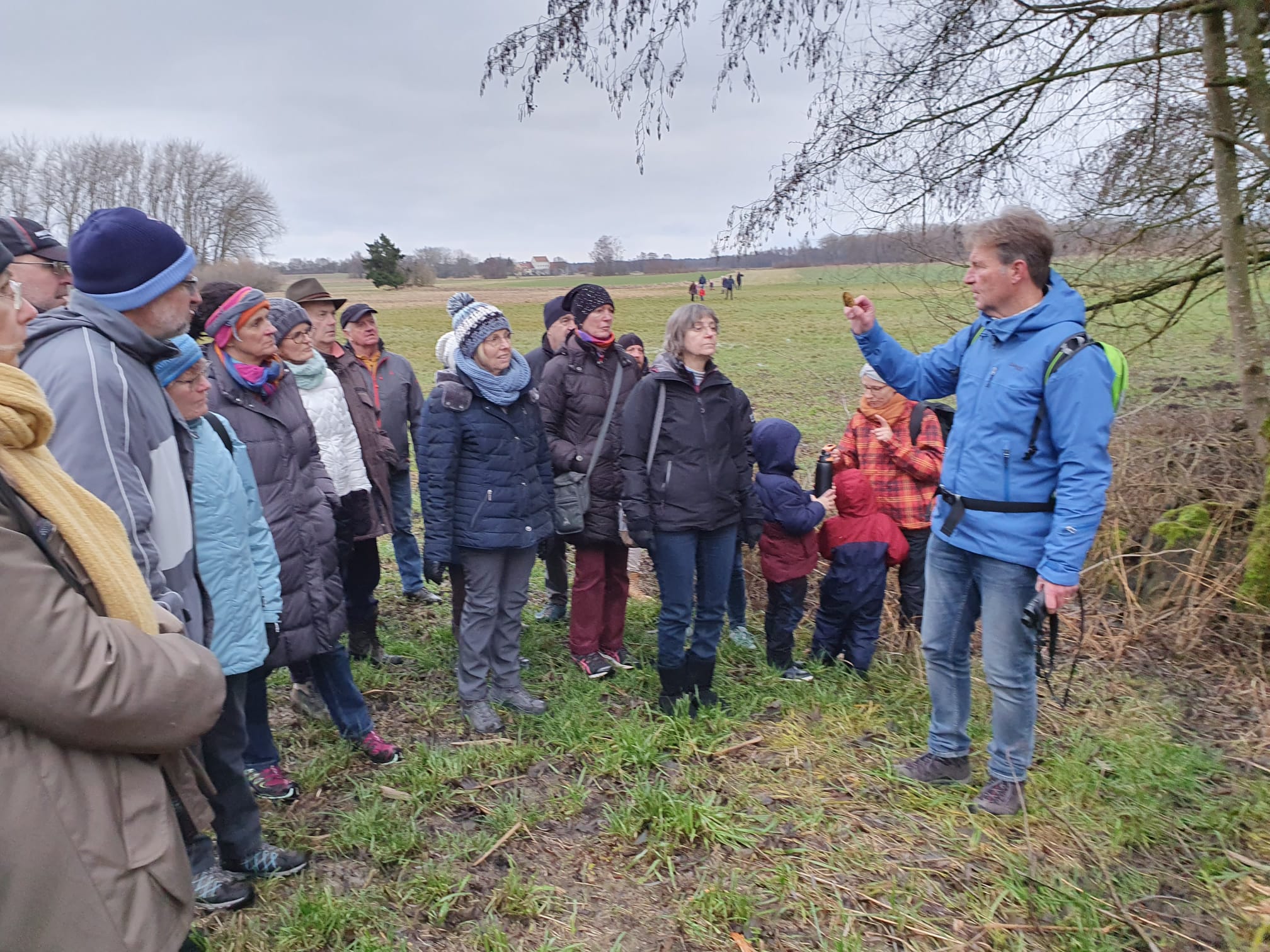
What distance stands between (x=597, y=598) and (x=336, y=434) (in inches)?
69.0

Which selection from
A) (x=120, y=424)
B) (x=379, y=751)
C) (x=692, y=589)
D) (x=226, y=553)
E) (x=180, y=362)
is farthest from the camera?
(x=692, y=589)

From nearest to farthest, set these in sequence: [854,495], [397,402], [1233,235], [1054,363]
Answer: [1054,363], [854,495], [1233,235], [397,402]

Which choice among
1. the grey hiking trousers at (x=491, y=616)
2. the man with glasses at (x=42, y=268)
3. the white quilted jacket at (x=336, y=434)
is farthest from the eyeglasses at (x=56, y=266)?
the grey hiking trousers at (x=491, y=616)

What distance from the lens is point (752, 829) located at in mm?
3281

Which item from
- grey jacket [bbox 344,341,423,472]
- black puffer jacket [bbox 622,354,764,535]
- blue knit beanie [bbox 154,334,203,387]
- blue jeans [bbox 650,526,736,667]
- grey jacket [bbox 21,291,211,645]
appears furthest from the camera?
grey jacket [bbox 344,341,423,472]

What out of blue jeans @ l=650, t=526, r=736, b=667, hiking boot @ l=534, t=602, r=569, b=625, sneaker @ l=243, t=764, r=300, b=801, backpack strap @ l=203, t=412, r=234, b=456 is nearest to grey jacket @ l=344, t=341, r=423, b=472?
hiking boot @ l=534, t=602, r=569, b=625

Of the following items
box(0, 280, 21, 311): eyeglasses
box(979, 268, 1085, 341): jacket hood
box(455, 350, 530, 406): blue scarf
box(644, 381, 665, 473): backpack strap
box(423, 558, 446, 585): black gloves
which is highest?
box(0, 280, 21, 311): eyeglasses

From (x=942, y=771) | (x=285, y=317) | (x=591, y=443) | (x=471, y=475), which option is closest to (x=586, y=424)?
(x=591, y=443)

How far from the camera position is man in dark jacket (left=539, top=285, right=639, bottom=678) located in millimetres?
4812

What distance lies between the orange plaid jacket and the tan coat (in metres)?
3.85

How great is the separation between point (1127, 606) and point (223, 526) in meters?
5.16

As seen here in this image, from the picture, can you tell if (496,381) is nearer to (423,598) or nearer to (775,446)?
(775,446)

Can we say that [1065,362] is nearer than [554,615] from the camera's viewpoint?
Yes

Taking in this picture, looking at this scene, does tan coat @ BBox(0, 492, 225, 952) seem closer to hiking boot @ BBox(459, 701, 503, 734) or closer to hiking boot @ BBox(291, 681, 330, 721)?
hiking boot @ BBox(459, 701, 503, 734)
